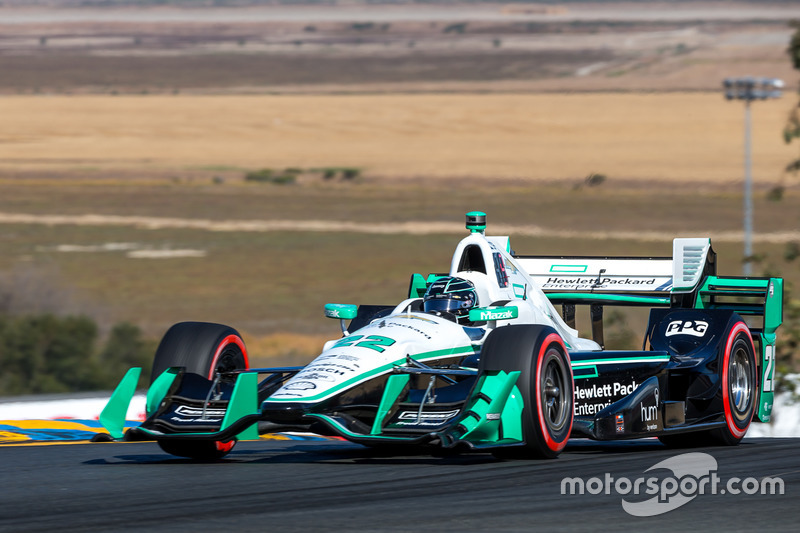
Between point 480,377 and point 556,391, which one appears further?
point 556,391

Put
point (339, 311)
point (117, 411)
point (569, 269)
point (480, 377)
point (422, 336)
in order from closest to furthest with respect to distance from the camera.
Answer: point (480, 377)
point (117, 411)
point (422, 336)
point (339, 311)
point (569, 269)

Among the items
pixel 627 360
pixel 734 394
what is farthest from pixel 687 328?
pixel 627 360

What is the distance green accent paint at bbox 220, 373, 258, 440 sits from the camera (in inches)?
370

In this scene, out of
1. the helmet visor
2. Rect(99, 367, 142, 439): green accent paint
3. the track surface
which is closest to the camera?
the track surface

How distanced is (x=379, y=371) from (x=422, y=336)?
560mm

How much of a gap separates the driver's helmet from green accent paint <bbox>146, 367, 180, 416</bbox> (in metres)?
1.98

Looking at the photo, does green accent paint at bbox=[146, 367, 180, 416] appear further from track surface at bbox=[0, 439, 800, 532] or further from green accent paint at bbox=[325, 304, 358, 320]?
green accent paint at bbox=[325, 304, 358, 320]

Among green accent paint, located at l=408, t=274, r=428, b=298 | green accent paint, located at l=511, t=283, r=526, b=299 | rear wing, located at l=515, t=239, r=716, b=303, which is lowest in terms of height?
green accent paint, located at l=511, t=283, r=526, b=299

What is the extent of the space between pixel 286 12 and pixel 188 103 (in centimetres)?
7274

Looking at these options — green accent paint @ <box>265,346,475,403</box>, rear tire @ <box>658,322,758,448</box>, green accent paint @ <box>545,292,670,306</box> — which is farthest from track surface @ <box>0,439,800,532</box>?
green accent paint @ <box>545,292,670,306</box>

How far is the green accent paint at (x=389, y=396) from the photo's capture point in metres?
9.14

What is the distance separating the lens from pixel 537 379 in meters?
9.23

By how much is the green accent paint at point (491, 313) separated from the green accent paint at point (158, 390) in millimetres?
2162

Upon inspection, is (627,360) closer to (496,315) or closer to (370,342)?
(496,315)
